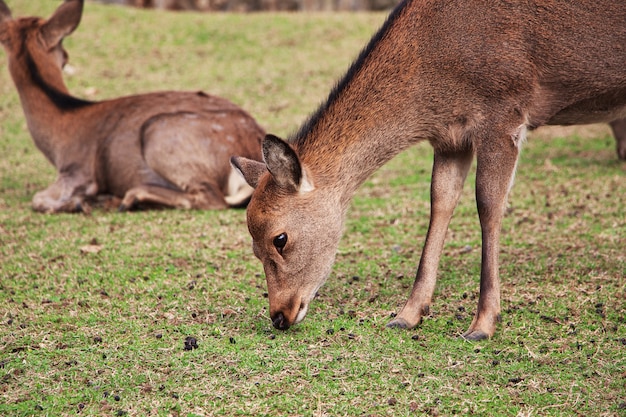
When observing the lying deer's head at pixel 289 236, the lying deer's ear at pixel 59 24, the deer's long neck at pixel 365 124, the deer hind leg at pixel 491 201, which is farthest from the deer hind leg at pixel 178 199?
the deer hind leg at pixel 491 201

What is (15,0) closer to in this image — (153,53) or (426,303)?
(153,53)

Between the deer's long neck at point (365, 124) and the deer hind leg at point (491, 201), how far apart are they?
48 cm

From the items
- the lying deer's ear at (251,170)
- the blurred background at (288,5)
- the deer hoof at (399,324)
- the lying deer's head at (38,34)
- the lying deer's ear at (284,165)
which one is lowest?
the blurred background at (288,5)

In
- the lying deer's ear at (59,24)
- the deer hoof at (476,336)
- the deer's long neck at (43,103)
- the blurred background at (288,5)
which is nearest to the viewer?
the deer hoof at (476,336)

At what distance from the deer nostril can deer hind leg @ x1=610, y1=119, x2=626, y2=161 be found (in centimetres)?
594

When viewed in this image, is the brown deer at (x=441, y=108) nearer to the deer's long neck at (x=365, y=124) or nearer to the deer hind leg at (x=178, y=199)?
the deer's long neck at (x=365, y=124)

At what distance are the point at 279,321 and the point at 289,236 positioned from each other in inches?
20.7

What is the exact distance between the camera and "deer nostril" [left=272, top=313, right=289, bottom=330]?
5.07 meters

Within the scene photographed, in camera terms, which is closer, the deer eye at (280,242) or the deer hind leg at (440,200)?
the deer eye at (280,242)

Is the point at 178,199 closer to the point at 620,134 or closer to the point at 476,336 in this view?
the point at 476,336

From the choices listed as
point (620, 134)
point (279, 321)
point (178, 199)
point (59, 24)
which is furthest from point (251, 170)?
point (620, 134)

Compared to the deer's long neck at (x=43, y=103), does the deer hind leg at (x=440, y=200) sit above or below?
above

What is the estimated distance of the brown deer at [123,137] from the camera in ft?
28.6

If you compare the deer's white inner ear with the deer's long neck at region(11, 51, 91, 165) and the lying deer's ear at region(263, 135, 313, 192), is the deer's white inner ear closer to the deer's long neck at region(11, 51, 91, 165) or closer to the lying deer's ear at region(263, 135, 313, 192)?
the lying deer's ear at region(263, 135, 313, 192)
